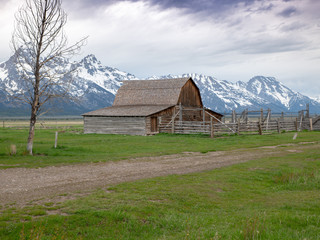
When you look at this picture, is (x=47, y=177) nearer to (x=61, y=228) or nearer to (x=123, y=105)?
(x=61, y=228)

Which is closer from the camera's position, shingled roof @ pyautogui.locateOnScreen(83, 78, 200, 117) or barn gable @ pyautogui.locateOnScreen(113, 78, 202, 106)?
shingled roof @ pyautogui.locateOnScreen(83, 78, 200, 117)

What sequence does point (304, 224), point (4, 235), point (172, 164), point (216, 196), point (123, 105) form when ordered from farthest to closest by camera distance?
point (123, 105)
point (172, 164)
point (216, 196)
point (304, 224)
point (4, 235)

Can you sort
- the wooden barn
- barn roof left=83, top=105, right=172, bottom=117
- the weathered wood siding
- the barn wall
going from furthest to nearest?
the barn wall, the wooden barn, barn roof left=83, top=105, right=172, bottom=117, the weathered wood siding

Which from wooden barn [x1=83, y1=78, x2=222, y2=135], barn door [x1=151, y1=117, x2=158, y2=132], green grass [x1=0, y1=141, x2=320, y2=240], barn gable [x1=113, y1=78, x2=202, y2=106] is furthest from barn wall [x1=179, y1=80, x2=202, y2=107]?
green grass [x1=0, y1=141, x2=320, y2=240]

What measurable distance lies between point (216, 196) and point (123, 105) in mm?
39011

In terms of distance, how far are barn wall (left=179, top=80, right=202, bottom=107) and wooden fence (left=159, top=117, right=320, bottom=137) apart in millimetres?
6479

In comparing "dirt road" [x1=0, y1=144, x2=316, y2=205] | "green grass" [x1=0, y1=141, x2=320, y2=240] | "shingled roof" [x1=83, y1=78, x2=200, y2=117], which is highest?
"shingled roof" [x1=83, y1=78, x2=200, y2=117]

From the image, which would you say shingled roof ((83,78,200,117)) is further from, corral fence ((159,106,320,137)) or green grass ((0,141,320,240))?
green grass ((0,141,320,240))

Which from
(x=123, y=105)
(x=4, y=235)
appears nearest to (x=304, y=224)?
(x=4, y=235)

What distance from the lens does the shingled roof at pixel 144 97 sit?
4149 cm

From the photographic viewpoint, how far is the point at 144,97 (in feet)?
154

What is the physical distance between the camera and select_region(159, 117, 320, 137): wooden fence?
114ft

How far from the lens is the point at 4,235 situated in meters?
6.39

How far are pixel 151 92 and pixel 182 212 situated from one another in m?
39.7
